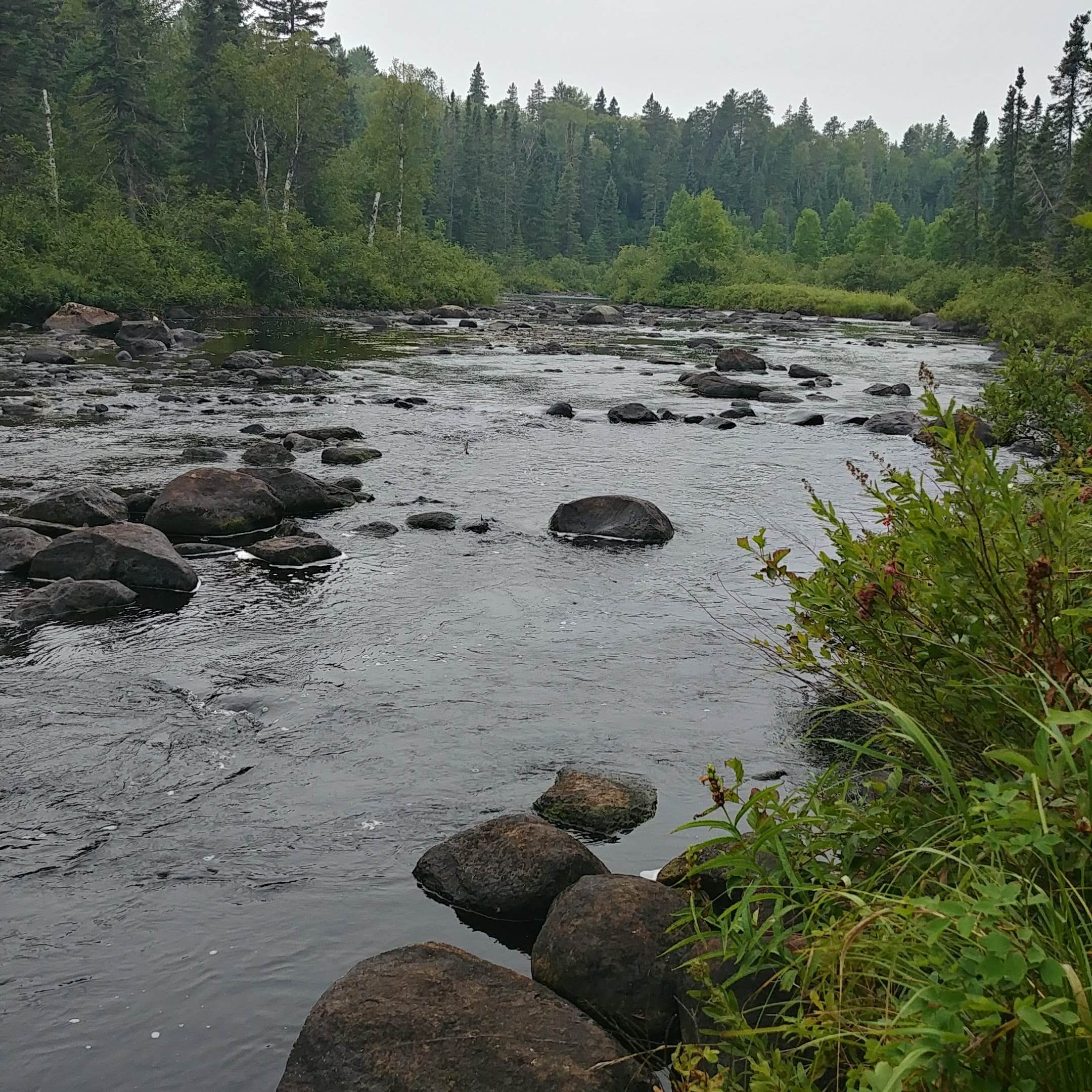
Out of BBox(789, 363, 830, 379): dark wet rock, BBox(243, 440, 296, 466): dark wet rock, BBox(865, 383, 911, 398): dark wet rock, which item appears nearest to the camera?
BBox(243, 440, 296, 466): dark wet rock

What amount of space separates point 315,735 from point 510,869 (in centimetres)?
250

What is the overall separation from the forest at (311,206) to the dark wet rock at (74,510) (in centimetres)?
2313

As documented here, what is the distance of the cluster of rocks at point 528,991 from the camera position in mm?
3838

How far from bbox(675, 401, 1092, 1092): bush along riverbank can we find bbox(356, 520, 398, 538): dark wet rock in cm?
833

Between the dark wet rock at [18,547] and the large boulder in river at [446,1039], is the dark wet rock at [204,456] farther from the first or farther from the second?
the large boulder in river at [446,1039]

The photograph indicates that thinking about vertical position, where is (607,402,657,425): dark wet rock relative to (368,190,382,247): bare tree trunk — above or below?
below

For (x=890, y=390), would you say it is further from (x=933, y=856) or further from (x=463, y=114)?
(x=463, y=114)

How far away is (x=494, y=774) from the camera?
6859 millimetres

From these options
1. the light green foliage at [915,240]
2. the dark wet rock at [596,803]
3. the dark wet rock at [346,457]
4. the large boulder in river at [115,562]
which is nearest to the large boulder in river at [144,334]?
the dark wet rock at [346,457]

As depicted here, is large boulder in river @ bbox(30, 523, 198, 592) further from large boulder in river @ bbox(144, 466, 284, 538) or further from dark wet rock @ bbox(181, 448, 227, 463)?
dark wet rock @ bbox(181, 448, 227, 463)

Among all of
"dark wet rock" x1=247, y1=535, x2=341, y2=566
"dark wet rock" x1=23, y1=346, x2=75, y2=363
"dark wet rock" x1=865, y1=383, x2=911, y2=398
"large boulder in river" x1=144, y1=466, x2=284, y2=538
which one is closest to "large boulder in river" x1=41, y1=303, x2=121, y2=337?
"dark wet rock" x1=23, y1=346, x2=75, y2=363

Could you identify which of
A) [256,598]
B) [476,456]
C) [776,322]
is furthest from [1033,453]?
[776,322]

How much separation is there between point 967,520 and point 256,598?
7.79 meters

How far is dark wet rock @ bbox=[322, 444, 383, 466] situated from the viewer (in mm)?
16594
